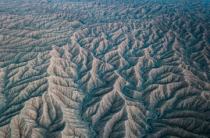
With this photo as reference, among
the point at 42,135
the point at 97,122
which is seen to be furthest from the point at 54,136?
the point at 97,122

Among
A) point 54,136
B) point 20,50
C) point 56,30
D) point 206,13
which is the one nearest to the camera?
point 54,136

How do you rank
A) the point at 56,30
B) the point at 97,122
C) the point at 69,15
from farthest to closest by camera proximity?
the point at 69,15, the point at 56,30, the point at 97,122

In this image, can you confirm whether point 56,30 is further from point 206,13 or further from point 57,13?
point 206,13

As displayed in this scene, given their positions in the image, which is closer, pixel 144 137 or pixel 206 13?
pixel 144 137

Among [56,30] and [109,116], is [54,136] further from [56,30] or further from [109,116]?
[56,30]

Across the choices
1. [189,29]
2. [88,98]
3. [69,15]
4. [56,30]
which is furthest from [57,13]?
[88,98]

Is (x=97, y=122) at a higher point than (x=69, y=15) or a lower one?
lower
